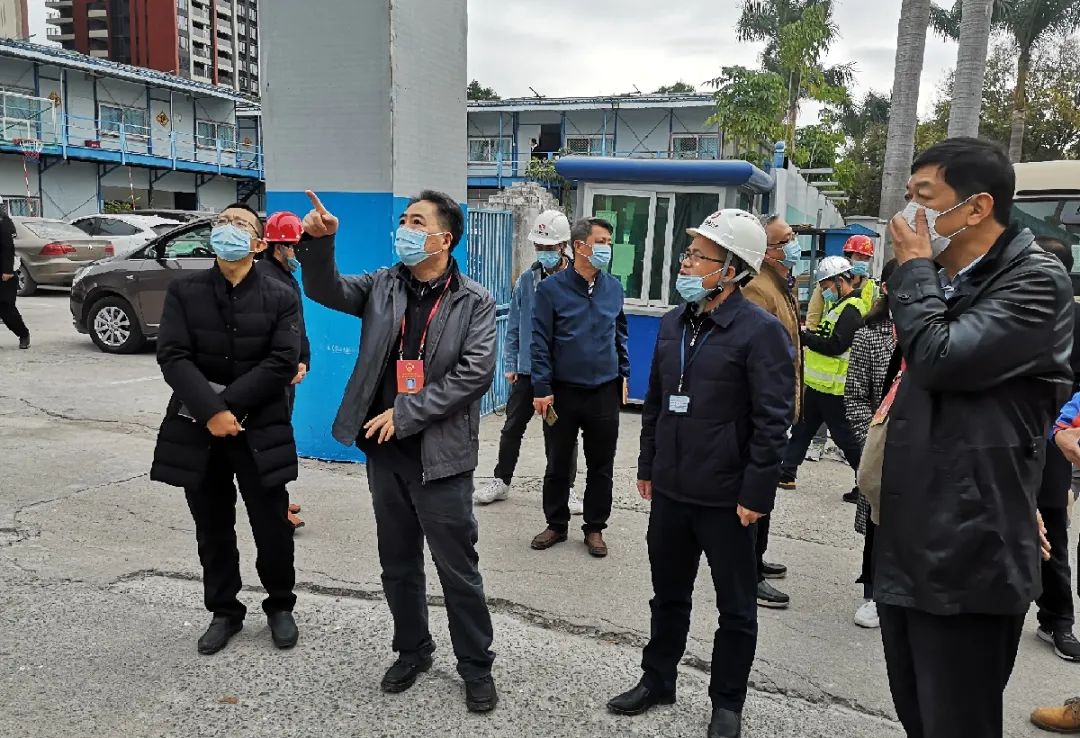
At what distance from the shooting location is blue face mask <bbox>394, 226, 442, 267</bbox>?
3.19 m

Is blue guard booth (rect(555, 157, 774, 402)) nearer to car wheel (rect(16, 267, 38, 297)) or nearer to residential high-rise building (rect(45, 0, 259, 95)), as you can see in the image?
car wheel (rect(16, 267, 38, 297))

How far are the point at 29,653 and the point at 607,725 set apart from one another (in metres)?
2.46

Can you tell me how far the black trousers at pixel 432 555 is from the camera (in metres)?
3.18

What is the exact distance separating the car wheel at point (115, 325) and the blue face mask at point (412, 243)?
9.08 metres

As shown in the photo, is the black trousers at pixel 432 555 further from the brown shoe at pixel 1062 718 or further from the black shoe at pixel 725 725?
the brown shoe at pixel 1062 718

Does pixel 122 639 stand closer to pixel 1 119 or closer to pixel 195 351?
pixel 195 351

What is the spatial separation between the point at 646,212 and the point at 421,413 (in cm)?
614

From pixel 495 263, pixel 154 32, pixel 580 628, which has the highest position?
pixel 154 32

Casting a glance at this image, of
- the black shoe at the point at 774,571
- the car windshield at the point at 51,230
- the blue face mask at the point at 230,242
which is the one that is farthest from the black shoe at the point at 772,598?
the car windshield at the point at 51,230

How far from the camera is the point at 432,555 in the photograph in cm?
323

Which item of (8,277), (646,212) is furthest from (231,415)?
(8,277)

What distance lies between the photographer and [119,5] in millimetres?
77812

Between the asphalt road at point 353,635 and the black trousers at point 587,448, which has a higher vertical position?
the black trousers at point 587,448

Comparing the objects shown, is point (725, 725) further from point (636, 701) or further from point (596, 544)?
point (596, 544)
